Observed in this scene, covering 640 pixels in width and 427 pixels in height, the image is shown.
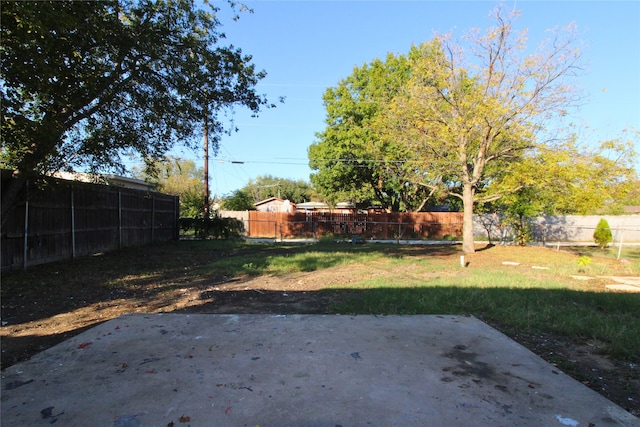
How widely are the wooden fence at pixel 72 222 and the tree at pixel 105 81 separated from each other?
0.92 m

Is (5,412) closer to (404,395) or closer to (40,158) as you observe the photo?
(404,395)

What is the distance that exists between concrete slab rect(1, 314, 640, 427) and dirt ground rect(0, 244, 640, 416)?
448mm

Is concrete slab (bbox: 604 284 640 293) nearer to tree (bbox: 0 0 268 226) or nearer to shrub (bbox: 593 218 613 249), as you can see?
tree (bbox: 0 0 268 226)

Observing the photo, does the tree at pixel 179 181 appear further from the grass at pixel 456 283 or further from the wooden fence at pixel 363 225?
the wooden fence at pixel 363 225

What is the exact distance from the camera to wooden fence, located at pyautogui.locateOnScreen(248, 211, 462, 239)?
93.9ft

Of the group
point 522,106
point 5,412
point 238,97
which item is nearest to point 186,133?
point 238,97

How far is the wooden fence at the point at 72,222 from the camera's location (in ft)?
30.3

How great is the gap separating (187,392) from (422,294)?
499 cm

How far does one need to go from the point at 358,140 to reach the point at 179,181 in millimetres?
30903

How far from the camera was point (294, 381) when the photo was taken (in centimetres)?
342

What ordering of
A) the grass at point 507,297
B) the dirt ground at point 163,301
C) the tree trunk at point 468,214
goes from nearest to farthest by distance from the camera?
the dirt ground at point 163,301
the grass at point 507,297
the tree trunk at point 468,214

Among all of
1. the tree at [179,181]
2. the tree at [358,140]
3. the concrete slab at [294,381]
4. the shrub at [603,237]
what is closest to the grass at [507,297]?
the concrete slab at [294,381]

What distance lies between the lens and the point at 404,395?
3182mm

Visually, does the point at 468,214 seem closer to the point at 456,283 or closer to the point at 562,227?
the point at 456,283
